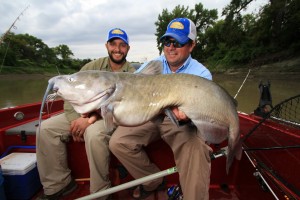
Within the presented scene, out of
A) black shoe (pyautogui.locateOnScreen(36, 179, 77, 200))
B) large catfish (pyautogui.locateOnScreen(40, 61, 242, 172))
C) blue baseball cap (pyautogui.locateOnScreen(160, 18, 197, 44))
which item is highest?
blue baseball cap (pyautogui.locateOnScreen(160, 18, 197, 44))

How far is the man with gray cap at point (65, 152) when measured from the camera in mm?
2730

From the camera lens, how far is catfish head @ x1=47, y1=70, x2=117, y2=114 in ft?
6.44

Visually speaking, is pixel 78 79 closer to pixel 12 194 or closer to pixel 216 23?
pixel 12 194

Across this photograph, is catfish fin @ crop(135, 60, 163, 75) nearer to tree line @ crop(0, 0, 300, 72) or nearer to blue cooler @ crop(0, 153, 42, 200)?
blue cooler @ crop(0, 153, 42, 200)

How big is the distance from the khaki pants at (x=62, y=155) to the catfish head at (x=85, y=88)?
80 cm

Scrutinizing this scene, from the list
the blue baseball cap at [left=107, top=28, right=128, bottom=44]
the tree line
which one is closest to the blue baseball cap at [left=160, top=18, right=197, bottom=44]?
the blue baseball cap at [left=107, top=28, right=128, bottom=44]

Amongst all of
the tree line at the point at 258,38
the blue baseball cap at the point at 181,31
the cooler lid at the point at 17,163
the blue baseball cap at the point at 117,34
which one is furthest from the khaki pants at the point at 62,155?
the tree line at the point at 258,38

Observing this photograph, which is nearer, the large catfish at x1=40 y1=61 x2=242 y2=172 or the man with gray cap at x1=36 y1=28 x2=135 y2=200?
the large catfish at x1=40 y1=61 x2=242 y2=172

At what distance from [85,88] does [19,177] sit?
1613 mm

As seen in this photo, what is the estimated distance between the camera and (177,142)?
2510 millimetres

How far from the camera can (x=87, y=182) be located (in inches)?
130

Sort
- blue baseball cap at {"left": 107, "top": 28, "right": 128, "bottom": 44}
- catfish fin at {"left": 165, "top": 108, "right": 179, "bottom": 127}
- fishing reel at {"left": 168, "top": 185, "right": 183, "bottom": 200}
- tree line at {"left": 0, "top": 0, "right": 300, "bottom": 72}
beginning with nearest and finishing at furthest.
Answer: catfish fin at {"left": 165, "top": 108, "right": 179, "bottom": 127} < fishing reel at {"left": 168, "top": 185, "right": 183, "bottom": 200} < blue baseball cap at {"left": 107, "top": 28, "right": 128, "bottom": 44} < tree line at {"left": 0, "top": 0, "right": 300, "bottom": 72}

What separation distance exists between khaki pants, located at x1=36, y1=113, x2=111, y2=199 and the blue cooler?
0.15 m

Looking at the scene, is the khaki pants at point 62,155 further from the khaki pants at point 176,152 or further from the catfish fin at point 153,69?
the catfish fin at point 153,69
